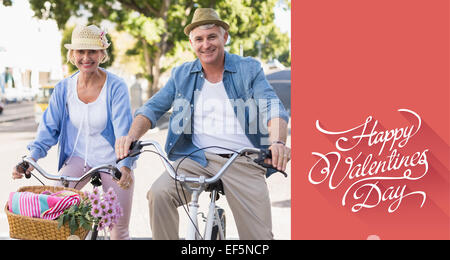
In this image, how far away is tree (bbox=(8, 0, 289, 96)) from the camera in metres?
17.0

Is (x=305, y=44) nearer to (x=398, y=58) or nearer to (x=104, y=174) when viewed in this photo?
(x=398, y=58)

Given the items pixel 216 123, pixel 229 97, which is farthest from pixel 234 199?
pixel 229 97

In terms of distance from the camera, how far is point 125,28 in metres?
17.1

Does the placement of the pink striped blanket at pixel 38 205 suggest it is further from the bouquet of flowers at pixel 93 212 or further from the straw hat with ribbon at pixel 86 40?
the straw hat with ribbon at pixel 86 40

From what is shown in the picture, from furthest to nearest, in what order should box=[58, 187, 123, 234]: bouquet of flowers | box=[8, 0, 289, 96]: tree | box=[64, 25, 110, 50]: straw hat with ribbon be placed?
box=[8, 0, 289, 96]: tree
box=[64, 25, 110, 50]: straw hat with ribbon
box=[58, 187, 123, 234]: bouquet of flowers

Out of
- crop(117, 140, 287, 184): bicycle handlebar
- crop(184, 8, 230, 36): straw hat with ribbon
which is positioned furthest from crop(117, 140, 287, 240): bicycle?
crop(184, 8, 230, 36): straw hat with ribbon

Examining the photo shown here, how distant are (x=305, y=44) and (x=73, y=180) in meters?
1.65

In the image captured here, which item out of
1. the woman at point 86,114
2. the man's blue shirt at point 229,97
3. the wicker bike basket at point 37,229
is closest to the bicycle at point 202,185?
the man's blue shirt at point 229,97

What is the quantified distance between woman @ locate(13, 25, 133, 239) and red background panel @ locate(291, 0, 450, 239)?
1146mm

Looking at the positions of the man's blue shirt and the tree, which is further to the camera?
the tree

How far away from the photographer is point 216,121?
3053mm

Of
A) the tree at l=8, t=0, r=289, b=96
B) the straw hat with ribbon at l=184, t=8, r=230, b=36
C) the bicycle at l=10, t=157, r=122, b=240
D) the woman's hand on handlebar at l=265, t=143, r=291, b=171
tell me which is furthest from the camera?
the tree at l=8, t=0, r=289, b=96

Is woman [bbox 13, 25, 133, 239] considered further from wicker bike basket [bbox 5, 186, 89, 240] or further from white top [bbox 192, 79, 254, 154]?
wicker bike basket [bbox 5, 186, 89, 240]

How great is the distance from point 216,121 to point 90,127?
0.71 metres
